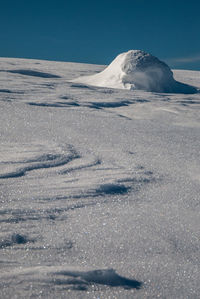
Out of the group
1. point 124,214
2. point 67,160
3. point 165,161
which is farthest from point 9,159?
point 165,161

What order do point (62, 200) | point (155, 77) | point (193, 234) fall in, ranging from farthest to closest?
1. point (155, 77)
2. point (62, 200)
3. point (193, 234)

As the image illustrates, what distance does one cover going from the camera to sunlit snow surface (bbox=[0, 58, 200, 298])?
80 centimetres

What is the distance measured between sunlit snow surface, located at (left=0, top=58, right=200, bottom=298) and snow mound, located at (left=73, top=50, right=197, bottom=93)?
290 centimetres

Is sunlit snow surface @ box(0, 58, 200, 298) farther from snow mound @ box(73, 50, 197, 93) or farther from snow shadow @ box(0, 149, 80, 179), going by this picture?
snow mound @ box(73, 50, 197, 93)

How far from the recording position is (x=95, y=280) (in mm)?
802

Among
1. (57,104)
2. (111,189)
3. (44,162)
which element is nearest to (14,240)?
(111,189)

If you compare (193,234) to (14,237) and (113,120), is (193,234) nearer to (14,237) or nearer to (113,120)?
(14,237)

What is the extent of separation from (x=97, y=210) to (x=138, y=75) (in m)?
4.42

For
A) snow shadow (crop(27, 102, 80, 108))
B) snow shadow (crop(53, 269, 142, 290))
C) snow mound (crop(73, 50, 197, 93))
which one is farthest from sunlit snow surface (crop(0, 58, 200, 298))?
snow mound (crop(73, 50, 197, 93))

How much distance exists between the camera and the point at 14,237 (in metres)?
0.95

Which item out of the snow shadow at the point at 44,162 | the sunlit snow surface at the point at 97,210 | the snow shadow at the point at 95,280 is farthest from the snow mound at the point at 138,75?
the snow shadow at the point at 95,280

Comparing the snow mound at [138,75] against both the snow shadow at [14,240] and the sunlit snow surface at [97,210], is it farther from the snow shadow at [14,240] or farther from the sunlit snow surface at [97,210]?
the snow shadow at [14,240]

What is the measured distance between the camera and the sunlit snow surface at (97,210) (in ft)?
2.64

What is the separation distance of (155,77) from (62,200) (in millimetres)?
4620
